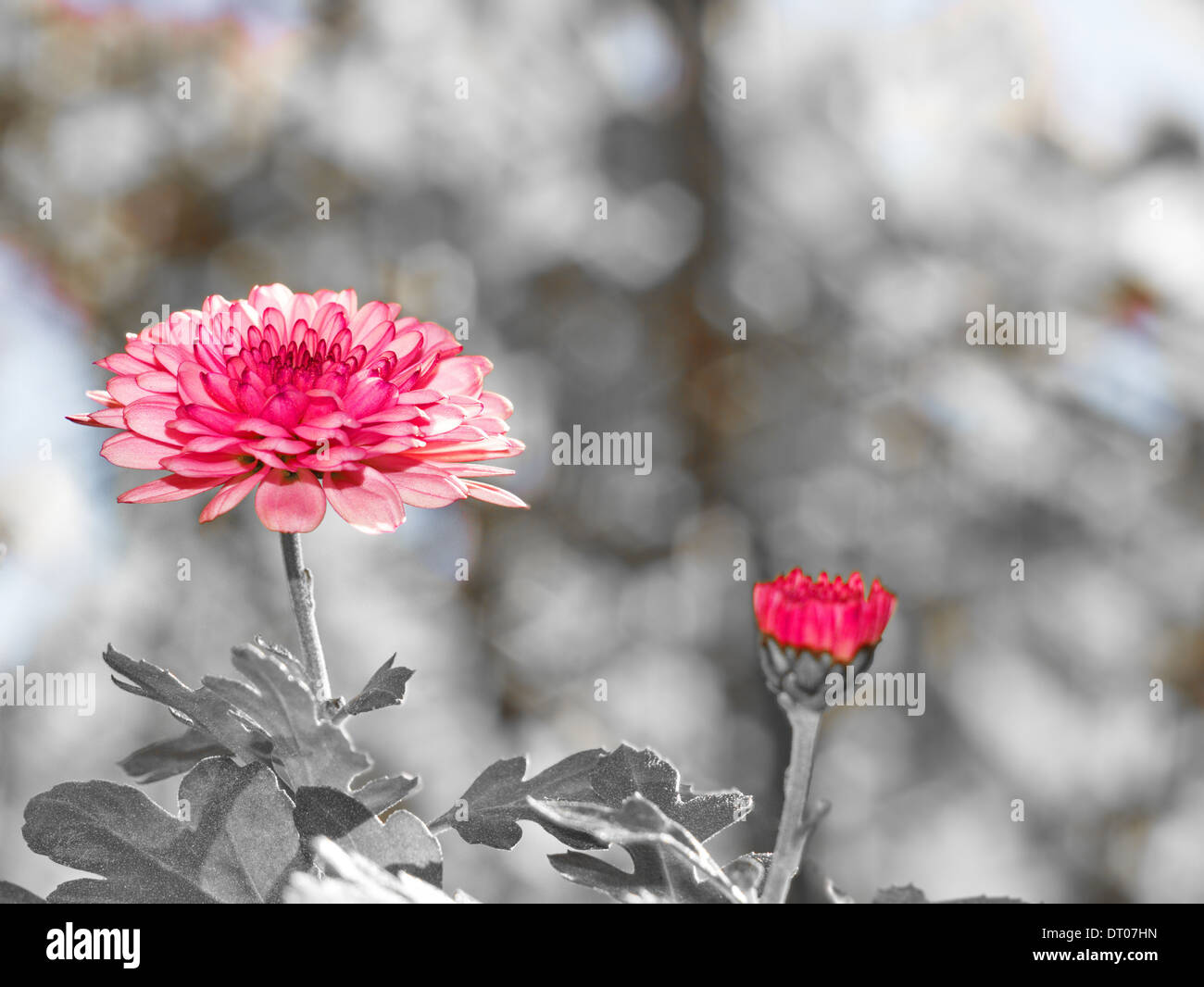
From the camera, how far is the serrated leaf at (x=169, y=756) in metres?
0.29

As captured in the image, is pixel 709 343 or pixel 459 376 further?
pixel 709 343

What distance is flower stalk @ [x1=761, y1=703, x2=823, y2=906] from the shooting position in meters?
0.21

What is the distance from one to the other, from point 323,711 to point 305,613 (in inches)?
1.3

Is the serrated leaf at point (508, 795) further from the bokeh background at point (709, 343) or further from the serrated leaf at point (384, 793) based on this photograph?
the bokeh background at point (709, 343)

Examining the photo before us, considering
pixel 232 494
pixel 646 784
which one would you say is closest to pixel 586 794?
pixel 646 784

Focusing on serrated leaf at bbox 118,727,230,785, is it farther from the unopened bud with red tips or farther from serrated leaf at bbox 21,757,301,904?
the unopened bud with red tips

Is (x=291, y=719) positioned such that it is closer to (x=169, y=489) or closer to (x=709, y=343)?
(x=169, y=489)

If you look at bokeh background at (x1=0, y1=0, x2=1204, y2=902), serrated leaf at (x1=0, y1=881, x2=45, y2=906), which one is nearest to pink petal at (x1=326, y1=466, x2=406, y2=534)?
serrated leaf at (x1=0, y1=881, x2=45, y2=906)

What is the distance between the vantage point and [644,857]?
0.82ft

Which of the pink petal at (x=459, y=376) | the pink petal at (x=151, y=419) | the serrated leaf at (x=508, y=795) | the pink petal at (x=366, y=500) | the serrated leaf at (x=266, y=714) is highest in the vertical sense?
the pink petal at (x=459, y=376)

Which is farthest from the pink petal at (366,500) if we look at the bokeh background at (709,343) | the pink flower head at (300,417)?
the bokeh background at (709,343)

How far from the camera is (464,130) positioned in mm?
1516

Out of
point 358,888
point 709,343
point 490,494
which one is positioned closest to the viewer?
point 358,888

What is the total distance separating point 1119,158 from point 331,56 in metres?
1.12
